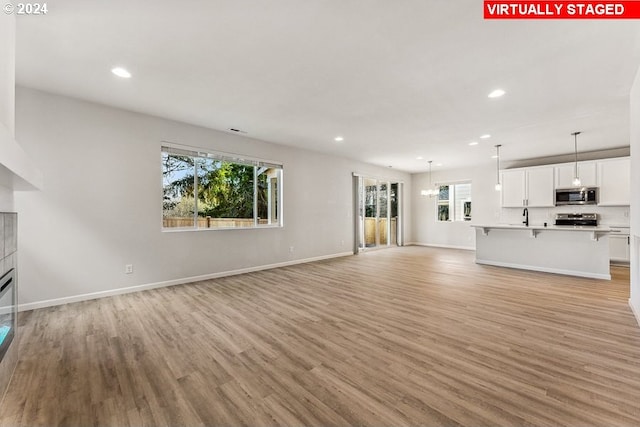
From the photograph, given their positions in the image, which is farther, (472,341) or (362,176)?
(362,176)

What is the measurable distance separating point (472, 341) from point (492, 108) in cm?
334

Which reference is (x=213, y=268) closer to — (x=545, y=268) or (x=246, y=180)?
(x=246, y=180)

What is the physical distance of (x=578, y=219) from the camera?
6836 mm

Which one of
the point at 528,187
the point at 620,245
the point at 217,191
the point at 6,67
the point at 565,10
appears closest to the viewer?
the point at 6,67

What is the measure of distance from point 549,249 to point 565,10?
488cm

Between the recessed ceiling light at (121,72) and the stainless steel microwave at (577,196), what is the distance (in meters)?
9.26

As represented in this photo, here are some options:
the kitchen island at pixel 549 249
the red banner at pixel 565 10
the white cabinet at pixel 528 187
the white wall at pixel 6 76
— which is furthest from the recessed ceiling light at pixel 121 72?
the white cabinet at pixel 528 187

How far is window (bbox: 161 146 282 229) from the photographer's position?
4664mm

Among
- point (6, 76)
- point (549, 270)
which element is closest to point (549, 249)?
point (549, 270)

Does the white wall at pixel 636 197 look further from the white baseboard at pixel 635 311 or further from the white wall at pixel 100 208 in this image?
the white wall at pixel 100 208

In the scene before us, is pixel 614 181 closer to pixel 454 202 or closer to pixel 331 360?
pixel 454 202

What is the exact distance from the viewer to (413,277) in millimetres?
5059

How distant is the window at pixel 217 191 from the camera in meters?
4.66

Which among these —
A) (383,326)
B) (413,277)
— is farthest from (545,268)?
(383,326)
